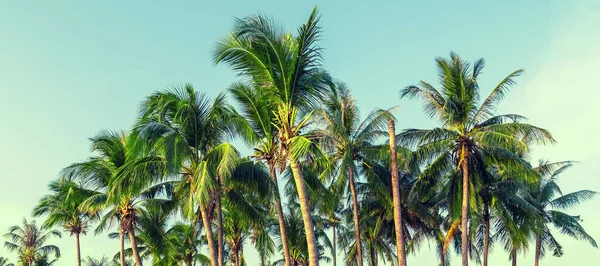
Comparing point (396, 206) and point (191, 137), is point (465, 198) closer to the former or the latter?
point (396, 206)

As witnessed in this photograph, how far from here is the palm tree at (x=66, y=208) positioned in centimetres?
2677

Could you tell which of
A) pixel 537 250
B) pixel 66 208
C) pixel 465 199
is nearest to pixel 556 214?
pixel 537 250

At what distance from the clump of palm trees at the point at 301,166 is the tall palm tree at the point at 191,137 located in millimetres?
54

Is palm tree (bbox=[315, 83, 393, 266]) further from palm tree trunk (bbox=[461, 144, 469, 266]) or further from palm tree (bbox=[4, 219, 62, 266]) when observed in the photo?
palm tree (bbox=[4, 219, 62, 266])

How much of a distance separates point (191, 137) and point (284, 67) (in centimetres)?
545

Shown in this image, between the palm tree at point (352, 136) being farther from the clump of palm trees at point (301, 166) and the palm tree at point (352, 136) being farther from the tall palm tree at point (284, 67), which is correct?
the tall palm tree at point (284, 67)

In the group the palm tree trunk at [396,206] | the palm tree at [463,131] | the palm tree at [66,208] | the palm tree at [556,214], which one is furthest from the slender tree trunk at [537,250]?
the palm tree at [66,208]

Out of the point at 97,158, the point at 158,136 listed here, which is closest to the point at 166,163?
the point at 158,136

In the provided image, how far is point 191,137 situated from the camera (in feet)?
67.5

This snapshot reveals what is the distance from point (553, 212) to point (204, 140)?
2785 cm

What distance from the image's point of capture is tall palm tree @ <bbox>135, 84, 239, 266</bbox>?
62.3 feet

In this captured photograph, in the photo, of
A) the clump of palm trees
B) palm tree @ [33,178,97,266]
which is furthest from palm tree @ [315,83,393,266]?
palm tree @ [33,178,97,266]

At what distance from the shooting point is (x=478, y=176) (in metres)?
25.5

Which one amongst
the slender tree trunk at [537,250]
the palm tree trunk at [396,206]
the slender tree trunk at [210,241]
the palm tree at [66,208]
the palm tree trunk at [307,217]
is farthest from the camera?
the slender tree trunk at [537,250]
